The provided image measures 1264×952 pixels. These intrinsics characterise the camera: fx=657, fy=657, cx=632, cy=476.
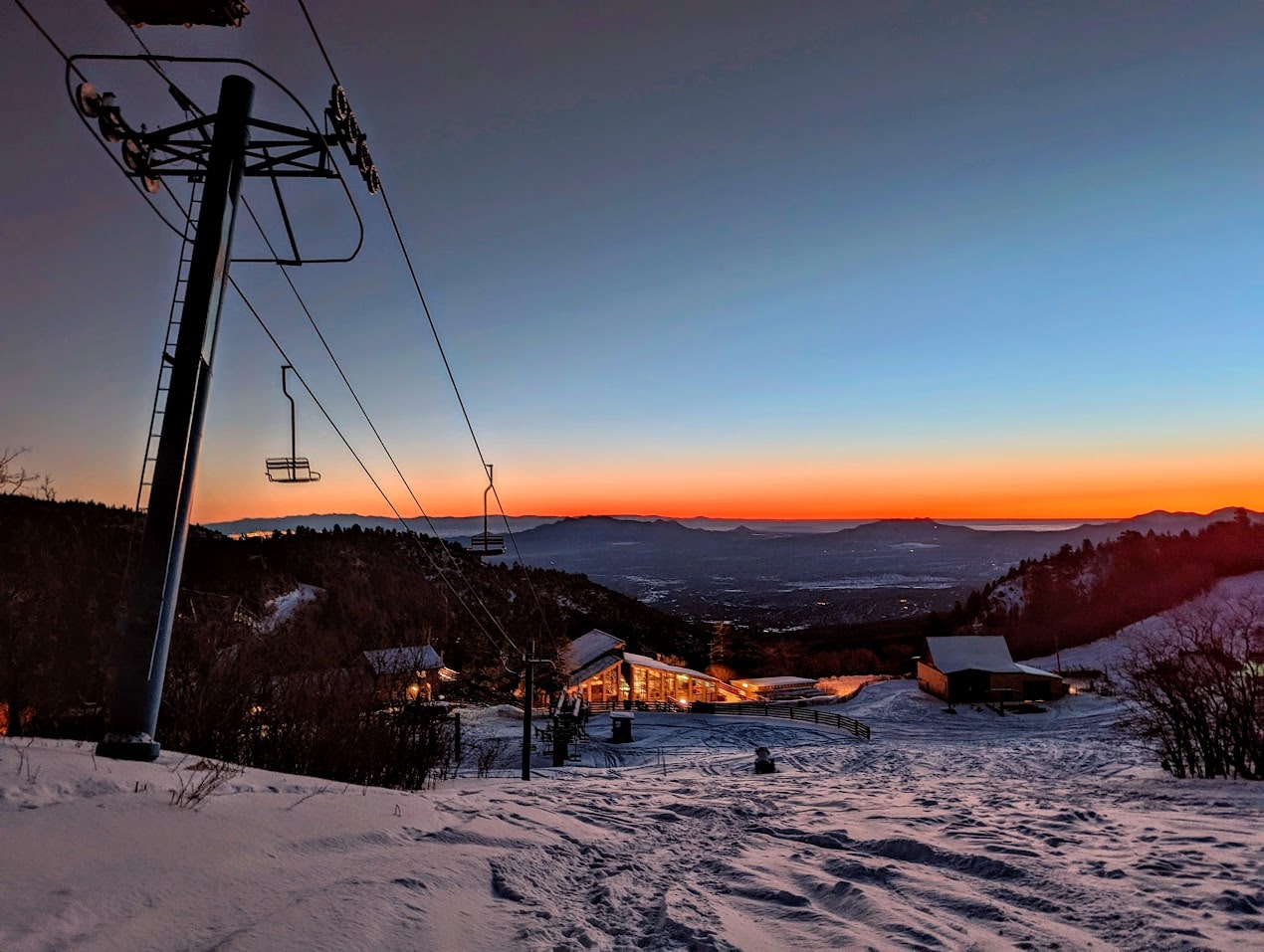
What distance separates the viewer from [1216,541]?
9700 cm

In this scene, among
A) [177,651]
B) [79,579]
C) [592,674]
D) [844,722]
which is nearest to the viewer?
[177,651]

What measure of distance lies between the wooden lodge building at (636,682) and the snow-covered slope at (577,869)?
44.5 meters

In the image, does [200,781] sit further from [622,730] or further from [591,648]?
[591,648]

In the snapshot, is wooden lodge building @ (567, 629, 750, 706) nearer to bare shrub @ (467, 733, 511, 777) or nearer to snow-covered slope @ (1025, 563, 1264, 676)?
bare shrub @ (467, 733, 511, 777)

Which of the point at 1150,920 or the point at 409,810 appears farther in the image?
the point at 409,810

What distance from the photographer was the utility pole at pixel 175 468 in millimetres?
7316

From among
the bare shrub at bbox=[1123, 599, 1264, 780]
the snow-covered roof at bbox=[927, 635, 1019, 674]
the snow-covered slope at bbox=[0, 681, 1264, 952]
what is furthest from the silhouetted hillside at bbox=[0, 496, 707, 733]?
the snow-covered roof at bbox=[927, 635, 1019, 674]

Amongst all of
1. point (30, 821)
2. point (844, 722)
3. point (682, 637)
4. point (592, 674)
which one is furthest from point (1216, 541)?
point (30, 821)

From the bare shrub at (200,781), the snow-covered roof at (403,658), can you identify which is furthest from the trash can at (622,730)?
the bare shrub at (200,781)

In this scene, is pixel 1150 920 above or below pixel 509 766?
above

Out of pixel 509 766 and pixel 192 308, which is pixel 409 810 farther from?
pixel 509 766

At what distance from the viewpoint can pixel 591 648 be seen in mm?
60625

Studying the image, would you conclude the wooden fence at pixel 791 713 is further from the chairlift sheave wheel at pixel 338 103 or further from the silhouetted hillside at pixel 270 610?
the chairlift sheave wheel at pixel 338 103

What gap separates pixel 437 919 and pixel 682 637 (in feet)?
361
